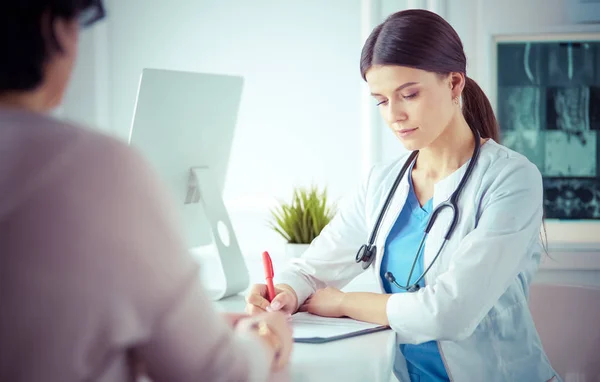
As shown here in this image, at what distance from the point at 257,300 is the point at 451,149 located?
59 cm

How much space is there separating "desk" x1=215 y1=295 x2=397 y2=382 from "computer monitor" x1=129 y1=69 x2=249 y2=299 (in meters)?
0.69

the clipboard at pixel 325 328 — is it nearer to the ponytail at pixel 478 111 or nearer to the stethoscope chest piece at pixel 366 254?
the stethoscope chest piece at pixel 366 254

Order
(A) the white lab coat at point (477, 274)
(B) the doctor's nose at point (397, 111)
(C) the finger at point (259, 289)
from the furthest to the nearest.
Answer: (B) the doctor's nose at point (397, 111) < (C) the finger at point (259, 289) < (A) the white lab coat at point (477, 274)

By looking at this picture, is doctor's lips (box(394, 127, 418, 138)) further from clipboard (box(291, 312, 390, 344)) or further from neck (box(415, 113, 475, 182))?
clipboard (box(291, 312, 390, 344))

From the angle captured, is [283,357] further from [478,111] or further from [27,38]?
[478,111]

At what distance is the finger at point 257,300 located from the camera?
1.56 m

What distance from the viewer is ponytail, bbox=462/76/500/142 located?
75.2 inches

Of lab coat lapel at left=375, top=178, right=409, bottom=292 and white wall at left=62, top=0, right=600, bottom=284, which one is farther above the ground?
white wall at left=62, top=0, right=600, bottom=284

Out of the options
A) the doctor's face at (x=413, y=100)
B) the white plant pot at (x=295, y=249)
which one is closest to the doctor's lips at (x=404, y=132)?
the doctor's face at (x=413, y=100)

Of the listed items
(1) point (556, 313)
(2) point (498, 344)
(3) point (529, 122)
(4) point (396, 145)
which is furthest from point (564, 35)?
(2) point (498, 344)

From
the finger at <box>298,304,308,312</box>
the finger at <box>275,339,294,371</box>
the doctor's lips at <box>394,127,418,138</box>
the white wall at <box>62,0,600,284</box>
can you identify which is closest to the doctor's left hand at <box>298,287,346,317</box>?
the finger at <box>298,304,308,312</box>

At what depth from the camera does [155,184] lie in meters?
0.65

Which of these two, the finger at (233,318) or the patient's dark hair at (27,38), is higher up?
the patient's dark hair at (27,38)

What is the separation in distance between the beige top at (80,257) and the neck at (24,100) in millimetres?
27
